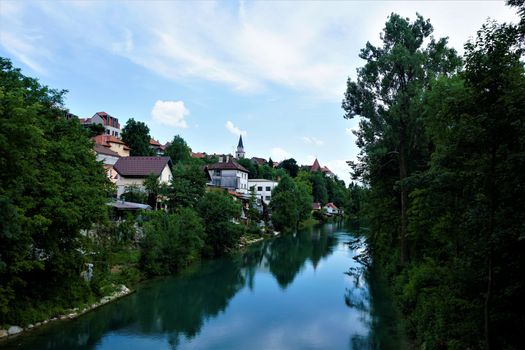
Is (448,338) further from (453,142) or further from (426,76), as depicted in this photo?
(426,76)

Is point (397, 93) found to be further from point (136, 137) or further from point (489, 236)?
point (136, 137)

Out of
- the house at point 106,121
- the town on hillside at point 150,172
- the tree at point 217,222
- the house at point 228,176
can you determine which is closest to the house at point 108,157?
the town on hillside at point 150,172

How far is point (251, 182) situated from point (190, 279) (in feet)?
168

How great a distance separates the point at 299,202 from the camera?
65062 mm

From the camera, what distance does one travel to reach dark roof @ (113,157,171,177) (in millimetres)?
39531

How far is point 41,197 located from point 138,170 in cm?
2592

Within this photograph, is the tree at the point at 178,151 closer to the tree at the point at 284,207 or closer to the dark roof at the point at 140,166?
the tree at the point at 284,207

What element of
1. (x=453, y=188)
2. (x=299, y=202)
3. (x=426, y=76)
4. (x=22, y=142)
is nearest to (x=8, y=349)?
(x=22, y=142)

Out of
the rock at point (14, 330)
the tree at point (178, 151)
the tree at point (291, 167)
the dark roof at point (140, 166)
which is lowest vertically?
the rock at point (14, 330)

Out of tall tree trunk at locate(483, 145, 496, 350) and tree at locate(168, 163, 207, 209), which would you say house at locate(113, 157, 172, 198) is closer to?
tree at locate(168, 163, 207, 209)

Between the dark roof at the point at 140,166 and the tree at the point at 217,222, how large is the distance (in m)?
6.97

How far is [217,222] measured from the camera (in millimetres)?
34094

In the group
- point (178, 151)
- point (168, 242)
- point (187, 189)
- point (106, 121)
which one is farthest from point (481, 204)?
point (106, 121)

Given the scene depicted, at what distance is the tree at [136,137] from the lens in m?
61.1
